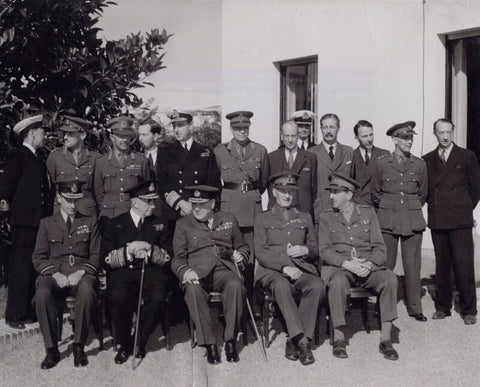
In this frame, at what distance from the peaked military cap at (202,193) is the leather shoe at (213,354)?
116 centimetres

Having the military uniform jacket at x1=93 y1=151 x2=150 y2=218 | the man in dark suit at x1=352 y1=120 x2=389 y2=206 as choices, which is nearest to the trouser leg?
the man in dark suit at x1=352 y1=120 x2=389 y2=206

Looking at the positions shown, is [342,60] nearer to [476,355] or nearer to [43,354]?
[476,355]

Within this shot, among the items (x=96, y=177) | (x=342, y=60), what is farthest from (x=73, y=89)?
(x=342, y=60)

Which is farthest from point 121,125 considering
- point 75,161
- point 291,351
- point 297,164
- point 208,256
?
point 291,351

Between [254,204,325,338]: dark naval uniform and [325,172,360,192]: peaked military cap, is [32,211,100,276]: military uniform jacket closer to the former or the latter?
[254,204,325,338]: dark naval uniform

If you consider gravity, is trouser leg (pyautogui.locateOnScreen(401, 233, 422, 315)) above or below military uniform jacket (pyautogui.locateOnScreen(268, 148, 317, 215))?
below

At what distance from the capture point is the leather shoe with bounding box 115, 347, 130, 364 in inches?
179

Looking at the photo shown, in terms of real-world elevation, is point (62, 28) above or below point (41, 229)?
above

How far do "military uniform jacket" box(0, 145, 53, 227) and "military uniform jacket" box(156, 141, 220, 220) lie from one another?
1045mm

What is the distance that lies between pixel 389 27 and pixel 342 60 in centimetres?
70

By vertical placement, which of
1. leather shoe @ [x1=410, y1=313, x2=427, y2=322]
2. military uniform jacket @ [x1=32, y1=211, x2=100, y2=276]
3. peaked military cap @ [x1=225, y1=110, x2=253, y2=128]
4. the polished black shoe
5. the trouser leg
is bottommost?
the polished black shoe

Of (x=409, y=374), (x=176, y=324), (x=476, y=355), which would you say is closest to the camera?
(x=409, y=374)

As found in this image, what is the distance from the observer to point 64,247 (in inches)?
197

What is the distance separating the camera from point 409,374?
433 centimetres
